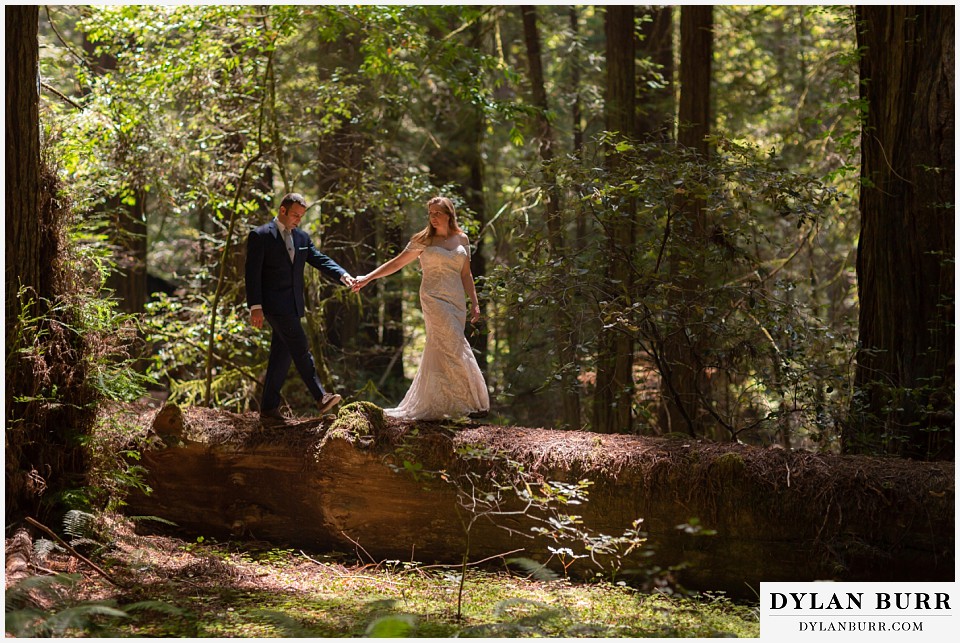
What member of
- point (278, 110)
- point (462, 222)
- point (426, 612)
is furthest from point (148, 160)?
point (426, 612)

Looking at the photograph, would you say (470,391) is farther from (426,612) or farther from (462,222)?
(462,222)

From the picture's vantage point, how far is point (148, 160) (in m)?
11.1

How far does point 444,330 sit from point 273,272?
1.72 metres

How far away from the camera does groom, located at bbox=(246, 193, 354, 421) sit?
8000 millimetres

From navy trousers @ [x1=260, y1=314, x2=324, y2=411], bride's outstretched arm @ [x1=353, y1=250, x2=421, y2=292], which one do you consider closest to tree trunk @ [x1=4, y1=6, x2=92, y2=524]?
navy trousers @ [x1=260, y1=314, x2=324, y2=411]

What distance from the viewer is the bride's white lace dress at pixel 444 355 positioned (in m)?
8.02

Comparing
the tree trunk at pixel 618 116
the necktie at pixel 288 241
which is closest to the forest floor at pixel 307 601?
the necktie at pixel 288 241

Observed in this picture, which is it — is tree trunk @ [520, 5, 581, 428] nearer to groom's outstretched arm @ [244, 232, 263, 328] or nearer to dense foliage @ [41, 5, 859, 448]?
dense foliage @ [41, 5, 859, 448]

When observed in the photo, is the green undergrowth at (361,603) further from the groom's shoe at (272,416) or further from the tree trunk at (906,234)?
the tree trunk at (906,234)

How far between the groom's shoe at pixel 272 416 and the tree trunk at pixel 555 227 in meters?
2.86

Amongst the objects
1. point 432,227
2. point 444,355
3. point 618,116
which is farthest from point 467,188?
point 444,355

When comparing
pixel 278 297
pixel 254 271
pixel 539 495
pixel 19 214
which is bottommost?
pixel 539 495

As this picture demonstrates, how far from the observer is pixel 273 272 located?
26.7ft

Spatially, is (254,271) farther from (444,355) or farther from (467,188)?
(467,188)
